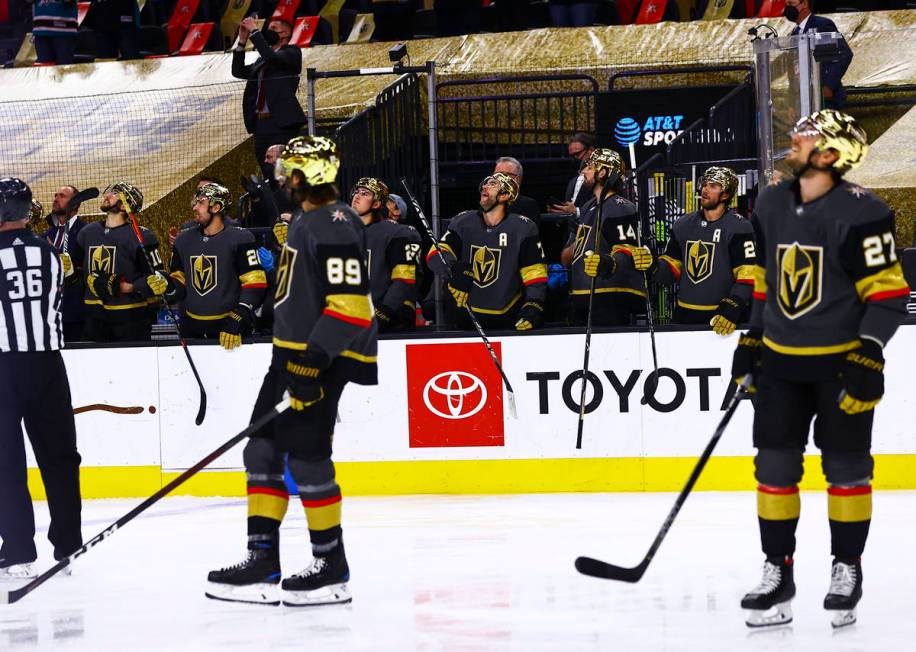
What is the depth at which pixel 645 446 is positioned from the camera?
24.6ft

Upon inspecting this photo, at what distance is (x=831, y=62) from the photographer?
29.3 ft

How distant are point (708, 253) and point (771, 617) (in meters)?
3.55

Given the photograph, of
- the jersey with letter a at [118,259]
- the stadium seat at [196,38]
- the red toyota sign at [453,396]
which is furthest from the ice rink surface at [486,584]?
the stadium seat at [196,38]

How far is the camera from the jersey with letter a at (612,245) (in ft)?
25.6

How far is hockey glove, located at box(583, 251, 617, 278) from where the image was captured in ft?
25.0

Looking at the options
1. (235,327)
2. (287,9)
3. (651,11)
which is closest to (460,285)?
(235,327)

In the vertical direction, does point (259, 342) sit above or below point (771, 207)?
below

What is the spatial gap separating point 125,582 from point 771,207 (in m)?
2.68

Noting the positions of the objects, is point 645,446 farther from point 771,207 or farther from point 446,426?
point 771,207

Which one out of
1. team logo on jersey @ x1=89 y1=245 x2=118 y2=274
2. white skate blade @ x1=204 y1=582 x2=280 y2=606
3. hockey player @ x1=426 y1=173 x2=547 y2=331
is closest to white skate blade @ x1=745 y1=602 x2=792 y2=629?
white skate blade @ x1=204 y1=582 x2=280 y2=606

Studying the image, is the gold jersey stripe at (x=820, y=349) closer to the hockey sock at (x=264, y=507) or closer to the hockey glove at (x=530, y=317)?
the hockey sock at (x=264, y=507)

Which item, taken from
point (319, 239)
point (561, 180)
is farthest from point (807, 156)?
point (561, 180)

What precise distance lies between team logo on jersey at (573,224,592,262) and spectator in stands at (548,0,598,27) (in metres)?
4.92

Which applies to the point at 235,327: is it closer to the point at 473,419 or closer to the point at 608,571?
the point at 473,419
